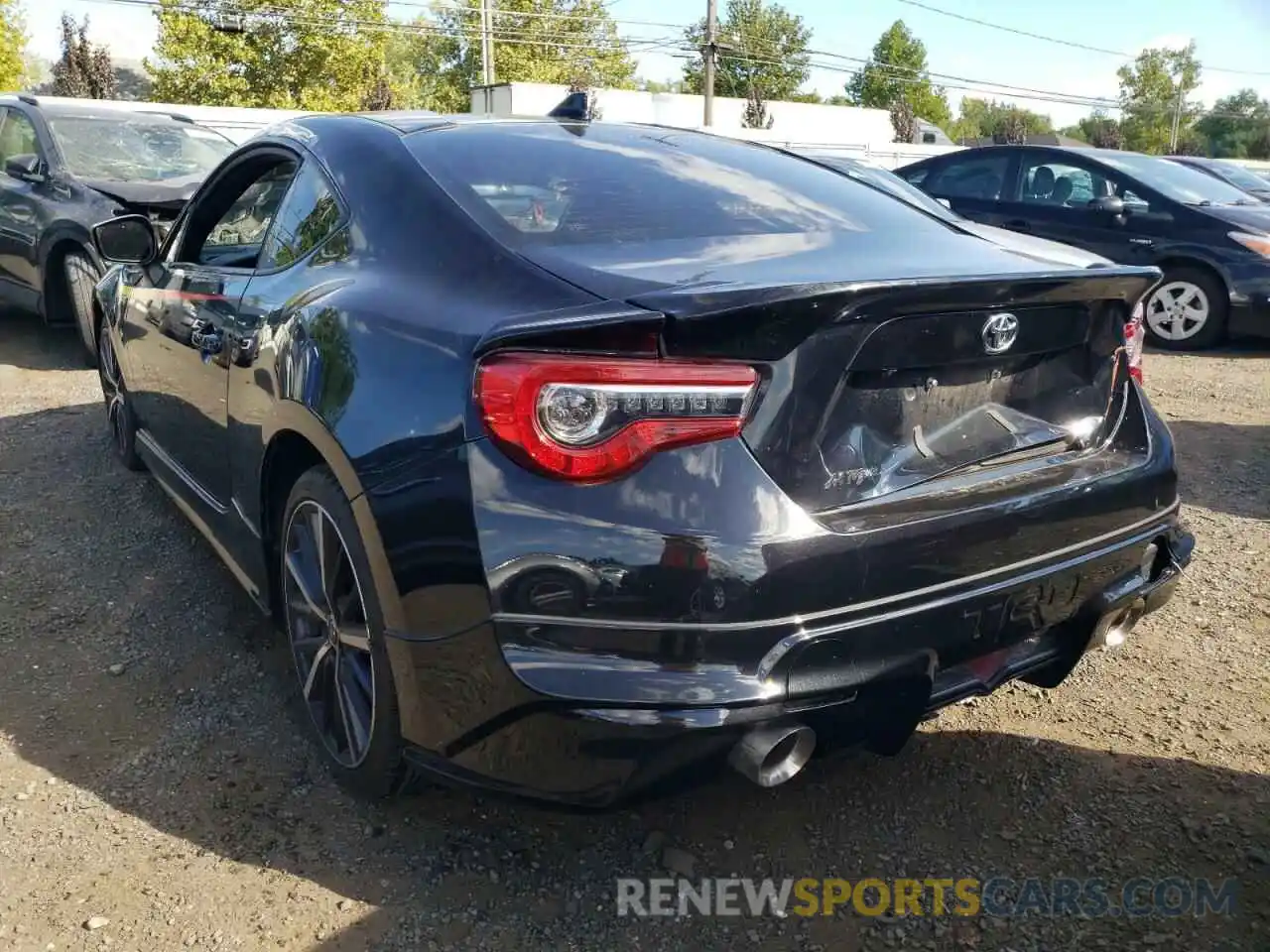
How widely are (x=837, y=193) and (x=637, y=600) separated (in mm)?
1567

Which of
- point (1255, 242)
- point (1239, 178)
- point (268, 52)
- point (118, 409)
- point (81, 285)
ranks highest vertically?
point (268, 52)

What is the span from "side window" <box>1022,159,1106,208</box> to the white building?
16783 mm

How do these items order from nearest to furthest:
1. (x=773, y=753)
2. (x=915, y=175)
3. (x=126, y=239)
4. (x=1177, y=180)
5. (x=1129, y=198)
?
(x=773, y=753), (x=126, y=239), (x=1129, y=198), (x=1177, y=180), (x=915, y=175)

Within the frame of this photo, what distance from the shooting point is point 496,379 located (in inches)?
72.8

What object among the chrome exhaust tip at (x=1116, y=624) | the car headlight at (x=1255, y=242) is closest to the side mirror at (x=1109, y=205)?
the car headlight at (x=1255, y=242)

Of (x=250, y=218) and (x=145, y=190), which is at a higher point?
(x=250, y=218)

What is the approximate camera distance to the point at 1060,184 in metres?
9.17

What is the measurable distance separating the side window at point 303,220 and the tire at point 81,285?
4.46m

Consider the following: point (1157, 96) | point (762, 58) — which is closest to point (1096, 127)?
point (1157, 96)

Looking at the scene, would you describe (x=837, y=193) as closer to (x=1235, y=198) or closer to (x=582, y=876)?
(x=582, y=876)

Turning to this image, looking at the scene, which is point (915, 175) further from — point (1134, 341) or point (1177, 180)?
point (1134, 341)

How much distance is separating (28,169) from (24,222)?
41cm

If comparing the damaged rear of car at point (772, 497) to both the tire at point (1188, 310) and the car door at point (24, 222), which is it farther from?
the tire at point (1188, 310)

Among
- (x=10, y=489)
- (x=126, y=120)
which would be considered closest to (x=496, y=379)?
(x=10, y=489)
